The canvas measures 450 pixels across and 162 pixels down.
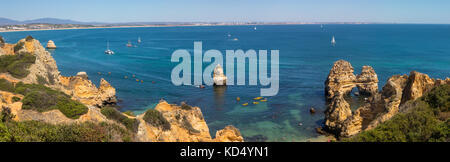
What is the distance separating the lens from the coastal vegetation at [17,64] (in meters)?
38.2

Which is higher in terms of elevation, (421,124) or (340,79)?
(421,124)

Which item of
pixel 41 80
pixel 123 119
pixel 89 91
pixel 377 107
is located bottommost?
pixel 89 91

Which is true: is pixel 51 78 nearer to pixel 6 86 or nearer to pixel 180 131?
pixel 6 86

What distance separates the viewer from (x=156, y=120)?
79.1 feet

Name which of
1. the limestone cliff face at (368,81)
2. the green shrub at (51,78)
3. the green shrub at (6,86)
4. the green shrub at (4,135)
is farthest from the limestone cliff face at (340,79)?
the green shrub at (4,135)

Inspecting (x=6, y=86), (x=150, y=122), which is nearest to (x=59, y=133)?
(x=150, y=122)

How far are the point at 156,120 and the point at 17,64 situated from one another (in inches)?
1000

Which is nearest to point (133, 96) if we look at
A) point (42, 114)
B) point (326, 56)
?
point (42, 114)

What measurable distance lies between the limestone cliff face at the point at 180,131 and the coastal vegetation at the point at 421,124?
341 inches

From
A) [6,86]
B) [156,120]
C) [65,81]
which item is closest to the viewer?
[156,120]

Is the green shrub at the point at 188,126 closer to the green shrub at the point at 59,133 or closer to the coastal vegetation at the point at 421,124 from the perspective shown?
the green shrub at the point at 59,133

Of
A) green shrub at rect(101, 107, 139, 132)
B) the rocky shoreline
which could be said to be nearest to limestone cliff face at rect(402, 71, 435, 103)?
the rocky shoreline
